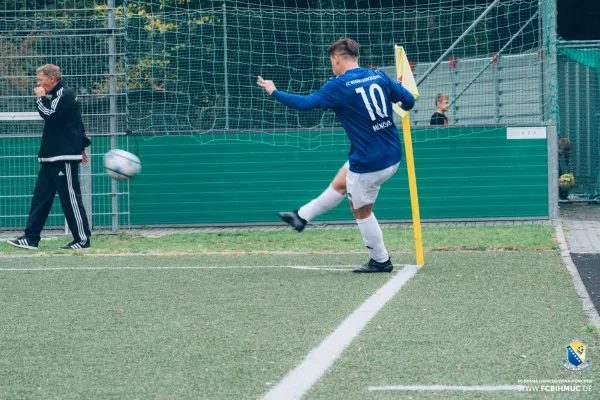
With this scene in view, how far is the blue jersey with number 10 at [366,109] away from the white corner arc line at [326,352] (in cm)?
129

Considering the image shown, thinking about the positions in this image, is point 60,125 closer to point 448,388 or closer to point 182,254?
point 182,254

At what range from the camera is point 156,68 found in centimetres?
1490

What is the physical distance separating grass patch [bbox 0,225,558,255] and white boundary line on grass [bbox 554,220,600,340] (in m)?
0.13

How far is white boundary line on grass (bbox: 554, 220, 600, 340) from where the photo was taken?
6.26 metres

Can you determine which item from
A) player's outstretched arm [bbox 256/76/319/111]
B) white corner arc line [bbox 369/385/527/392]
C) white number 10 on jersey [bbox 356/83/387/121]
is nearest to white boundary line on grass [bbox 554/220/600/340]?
white corner arc line [bbox 369/385/527/392]

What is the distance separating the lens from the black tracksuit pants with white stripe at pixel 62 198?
11.7 meters

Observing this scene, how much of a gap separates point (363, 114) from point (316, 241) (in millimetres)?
4031

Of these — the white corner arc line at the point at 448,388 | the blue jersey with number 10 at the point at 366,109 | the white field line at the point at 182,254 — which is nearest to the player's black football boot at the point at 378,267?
the blue jersey with number 10 at the point at 366,109

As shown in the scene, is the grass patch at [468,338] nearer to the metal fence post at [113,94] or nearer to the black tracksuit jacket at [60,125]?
the black tracksuit jacket at [60,125]

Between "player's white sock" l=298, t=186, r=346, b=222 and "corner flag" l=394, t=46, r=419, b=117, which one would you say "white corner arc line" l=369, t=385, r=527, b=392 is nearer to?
"player's white sock" l=298, t=186, r=346, b=222

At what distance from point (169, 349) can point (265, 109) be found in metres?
10.2

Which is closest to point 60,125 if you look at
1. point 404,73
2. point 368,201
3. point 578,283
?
point 404,73

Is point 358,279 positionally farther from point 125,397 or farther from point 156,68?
point 156,68

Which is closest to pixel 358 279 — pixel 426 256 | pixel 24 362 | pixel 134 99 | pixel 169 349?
pixel 426 256
